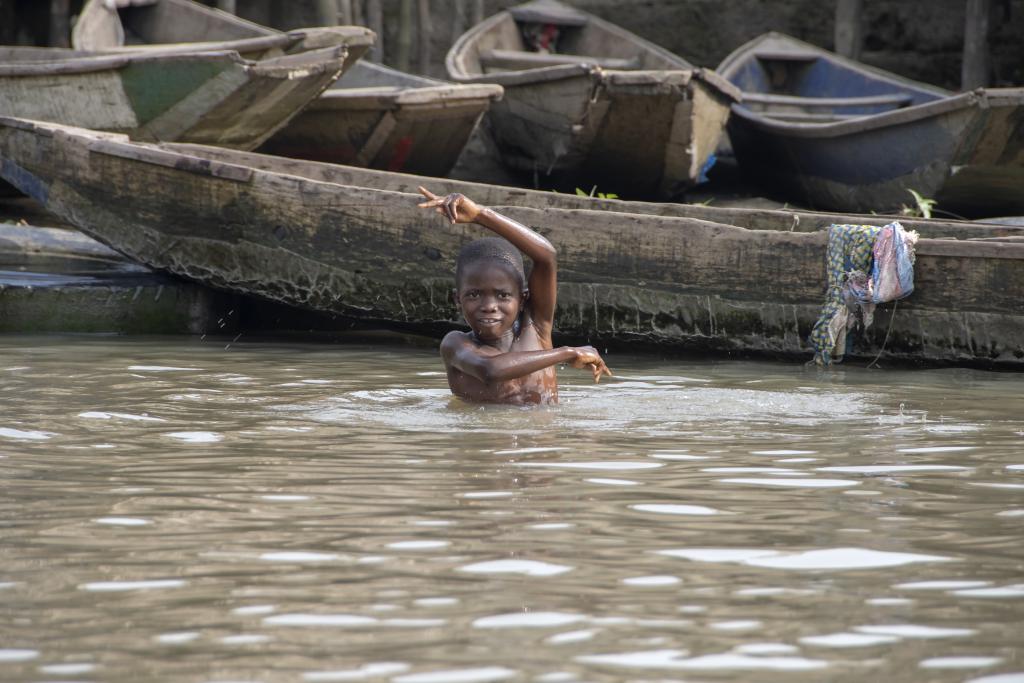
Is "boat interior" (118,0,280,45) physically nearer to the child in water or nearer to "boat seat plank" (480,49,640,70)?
"boat seat plank" (480,49,640,70)

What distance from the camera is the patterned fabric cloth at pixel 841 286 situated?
5.89 metres

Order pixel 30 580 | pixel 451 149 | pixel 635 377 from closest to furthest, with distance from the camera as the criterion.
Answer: pixel 30 580 → pixel 635 377 → pixel 451 149

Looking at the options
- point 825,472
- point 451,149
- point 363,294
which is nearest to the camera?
point 825,472

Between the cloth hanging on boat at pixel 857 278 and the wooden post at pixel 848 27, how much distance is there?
809 cm

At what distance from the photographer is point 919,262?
19.2 feet

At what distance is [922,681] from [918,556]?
0.69 meters

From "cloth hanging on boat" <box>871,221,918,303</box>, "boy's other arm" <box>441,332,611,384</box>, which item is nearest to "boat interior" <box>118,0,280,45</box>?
"cloth hanging on boat" <box>871,221,918,303</box>

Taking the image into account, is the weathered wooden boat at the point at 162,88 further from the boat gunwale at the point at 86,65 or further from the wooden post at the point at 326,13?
the wooden post at the point at 326,13

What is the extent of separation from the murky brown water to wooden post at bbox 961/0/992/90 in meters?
8.51

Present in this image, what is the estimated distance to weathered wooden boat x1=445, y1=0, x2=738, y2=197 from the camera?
9430 millimetres

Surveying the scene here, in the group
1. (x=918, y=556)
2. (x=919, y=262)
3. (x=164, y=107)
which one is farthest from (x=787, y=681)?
(x=164, y=107)

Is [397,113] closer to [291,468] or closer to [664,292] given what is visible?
[664,292]

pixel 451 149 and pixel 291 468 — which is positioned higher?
pixel 451 149

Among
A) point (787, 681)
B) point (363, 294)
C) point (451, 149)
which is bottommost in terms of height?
point (787, 681)
